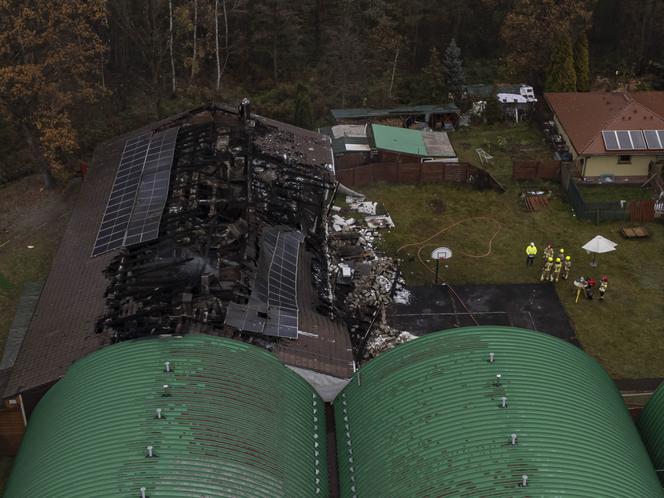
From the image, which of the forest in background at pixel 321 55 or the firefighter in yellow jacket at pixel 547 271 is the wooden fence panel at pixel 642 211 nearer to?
the firefighter in yellow jacket at pixel 547 271

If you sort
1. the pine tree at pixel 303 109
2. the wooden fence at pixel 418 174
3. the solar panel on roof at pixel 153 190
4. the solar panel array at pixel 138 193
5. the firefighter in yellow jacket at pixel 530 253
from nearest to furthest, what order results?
the solar panel on roof at pixel 153 190, the solar panel array at pixel 138 193, the firefighter in yellow jacket at pixel 530 253, the wooden fence at pixel 418 174, the pine tree at pixel 303 109

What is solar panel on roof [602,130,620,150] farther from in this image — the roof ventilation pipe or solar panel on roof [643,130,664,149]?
the roof ventilation pipe

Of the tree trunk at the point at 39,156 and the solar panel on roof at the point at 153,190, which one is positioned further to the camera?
the tree trunk at the point at 39,156

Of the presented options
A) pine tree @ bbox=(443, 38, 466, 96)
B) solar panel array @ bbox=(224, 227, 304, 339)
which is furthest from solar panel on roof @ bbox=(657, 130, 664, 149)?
solar panel array @ bbox=(224, 227, 304, 339)

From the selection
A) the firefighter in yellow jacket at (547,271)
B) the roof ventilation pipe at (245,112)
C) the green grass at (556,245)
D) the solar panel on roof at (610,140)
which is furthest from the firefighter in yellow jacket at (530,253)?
the roof ventilation pipe at (245,112)

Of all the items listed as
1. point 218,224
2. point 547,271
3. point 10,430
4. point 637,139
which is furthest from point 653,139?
point 10,430

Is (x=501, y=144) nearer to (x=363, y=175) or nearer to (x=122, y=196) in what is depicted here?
(x=363, y=175)
